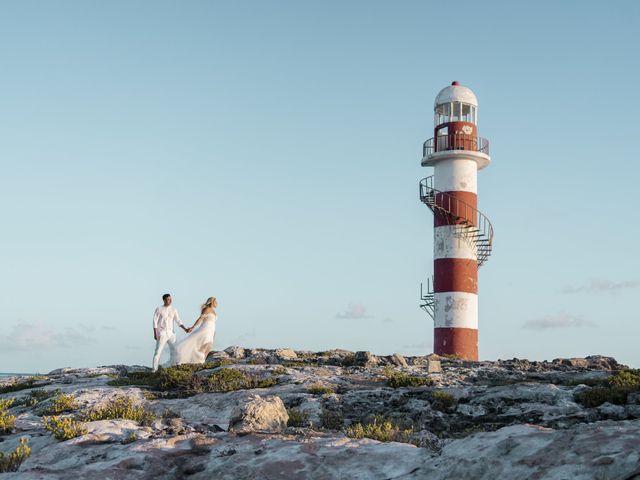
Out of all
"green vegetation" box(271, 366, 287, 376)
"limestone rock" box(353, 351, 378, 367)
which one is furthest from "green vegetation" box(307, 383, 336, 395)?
"limestone rock" box(353, 351, 378, 367)

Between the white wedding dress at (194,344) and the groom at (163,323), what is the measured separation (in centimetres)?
62

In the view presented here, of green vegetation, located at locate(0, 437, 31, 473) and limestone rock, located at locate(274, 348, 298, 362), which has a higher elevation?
limestone rock, located at locate(274, 348, 298, 362)

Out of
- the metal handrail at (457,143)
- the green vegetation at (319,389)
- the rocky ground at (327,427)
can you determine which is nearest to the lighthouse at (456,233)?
the metal handrail at (457,143)

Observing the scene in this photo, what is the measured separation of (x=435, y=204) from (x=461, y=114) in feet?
18.6

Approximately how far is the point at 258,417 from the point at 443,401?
511cm

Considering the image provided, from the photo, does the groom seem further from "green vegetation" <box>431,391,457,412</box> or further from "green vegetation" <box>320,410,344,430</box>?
"green vegetation" <box>431,391,457,412</box>

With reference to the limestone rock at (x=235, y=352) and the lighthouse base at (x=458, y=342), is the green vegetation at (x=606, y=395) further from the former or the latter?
the lighthouse base at (x=458, y=342)

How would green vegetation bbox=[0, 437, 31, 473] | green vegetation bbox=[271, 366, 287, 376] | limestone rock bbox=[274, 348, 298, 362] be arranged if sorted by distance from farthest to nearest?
1. limestone rock bbox=[274, 348, 298, 362]
2. green vegetation bbox=[271, 366, 287, 376]
3. green vegetation bbox=[0, 437, 31, 473]

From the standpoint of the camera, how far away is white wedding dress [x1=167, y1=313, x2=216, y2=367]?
73.8 ft

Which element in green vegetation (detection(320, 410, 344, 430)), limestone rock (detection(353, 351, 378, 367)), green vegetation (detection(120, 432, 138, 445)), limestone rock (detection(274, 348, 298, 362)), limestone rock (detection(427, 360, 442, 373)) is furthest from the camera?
limestone rock (detection(274, 348, 298, 362))

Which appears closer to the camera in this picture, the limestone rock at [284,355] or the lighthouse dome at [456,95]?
the limestone rock at [284,355]

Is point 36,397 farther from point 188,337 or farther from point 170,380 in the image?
point 188,337

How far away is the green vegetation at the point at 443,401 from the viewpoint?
14261mm

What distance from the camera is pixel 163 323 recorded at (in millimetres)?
21500
